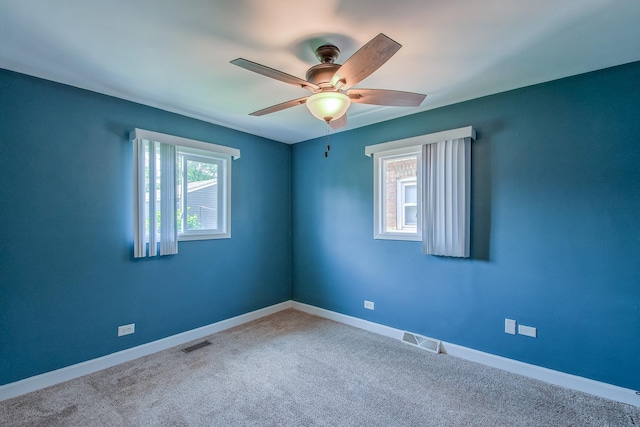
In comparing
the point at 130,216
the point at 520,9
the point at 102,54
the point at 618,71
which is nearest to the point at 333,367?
the point at 130,216

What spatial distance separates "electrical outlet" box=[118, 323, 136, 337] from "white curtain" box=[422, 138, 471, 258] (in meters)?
3.04

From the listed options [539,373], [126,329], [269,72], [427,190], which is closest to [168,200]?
[126,329]

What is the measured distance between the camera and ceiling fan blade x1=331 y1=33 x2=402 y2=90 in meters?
1.50

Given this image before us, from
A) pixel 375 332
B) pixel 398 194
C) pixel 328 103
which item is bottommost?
pixel 375 332

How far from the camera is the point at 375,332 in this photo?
3.60 meters

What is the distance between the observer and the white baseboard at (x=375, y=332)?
2281mm

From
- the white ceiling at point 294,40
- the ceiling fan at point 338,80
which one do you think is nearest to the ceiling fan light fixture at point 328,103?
the ceiling fan at point 338,80

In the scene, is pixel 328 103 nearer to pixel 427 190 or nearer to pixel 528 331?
pixel 427 190

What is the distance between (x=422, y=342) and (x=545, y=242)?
5.06 feet

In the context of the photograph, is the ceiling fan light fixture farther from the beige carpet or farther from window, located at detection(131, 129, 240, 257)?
the beige carpet

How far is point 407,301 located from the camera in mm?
3369

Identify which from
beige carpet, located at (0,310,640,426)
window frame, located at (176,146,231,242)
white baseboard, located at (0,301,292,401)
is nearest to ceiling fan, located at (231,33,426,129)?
window frame, located at (176,146,231,242)

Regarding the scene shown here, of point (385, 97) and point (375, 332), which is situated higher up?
point (385, 97)

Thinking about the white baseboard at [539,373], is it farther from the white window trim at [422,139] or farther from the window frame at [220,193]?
the window frame at [220,193]
